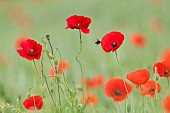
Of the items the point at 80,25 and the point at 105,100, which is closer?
the point at 80,25

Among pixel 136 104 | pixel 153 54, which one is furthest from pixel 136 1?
pixel 136 104

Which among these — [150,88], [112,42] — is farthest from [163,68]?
[112,42]

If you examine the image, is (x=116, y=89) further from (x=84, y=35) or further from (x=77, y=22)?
(x=84, y=35)

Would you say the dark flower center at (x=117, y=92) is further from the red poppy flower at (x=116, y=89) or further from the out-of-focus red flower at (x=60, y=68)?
the out-of-focus red flower at (x=60, y=68)

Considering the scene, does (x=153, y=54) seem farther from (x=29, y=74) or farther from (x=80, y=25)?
(x=80, y=25)

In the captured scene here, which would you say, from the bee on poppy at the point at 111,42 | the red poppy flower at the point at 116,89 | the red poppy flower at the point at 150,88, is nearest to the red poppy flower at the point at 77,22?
the bee on poppy at the point at 111,42

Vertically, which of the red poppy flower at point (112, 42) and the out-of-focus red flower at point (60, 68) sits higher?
the red poppy flower at point (112, 42)

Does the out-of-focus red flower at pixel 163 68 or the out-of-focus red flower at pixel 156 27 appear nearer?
the out-of-focus red flower at pixel 163 68
